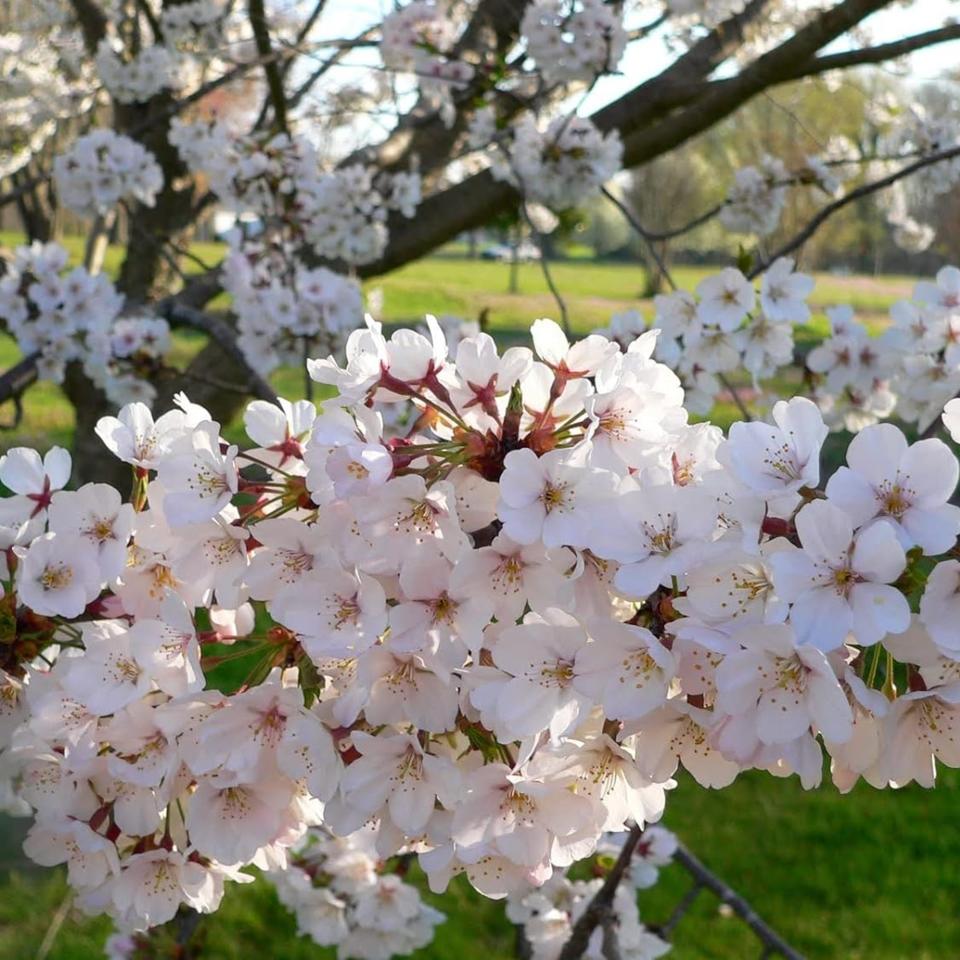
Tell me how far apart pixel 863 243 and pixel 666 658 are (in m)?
23.9

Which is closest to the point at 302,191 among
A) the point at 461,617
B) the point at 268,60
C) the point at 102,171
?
the point at 268,60

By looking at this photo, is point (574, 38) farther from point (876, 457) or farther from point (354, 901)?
Result: point (876, 457)

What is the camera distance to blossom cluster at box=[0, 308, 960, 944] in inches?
32.7

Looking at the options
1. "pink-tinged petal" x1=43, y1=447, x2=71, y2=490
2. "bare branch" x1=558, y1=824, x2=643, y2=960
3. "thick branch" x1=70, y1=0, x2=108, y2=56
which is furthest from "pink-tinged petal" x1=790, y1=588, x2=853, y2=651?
"thick branch" x1=70, y1=0, x2=108, y2=56

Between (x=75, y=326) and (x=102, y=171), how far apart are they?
87cm

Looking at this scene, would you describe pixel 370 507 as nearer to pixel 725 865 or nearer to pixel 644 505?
pixel 644 505

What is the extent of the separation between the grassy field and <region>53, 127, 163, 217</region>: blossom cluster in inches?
51.7

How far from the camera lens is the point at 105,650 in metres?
1.02

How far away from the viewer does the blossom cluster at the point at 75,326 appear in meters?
3.00

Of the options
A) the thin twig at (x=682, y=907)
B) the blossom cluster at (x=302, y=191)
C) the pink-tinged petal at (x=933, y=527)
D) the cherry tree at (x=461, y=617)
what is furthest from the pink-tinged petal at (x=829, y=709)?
the blossom cluster at (x=302, y=191)

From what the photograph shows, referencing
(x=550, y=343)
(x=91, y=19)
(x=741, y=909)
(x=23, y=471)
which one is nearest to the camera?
(x=550, y=343)

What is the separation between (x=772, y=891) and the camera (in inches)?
148

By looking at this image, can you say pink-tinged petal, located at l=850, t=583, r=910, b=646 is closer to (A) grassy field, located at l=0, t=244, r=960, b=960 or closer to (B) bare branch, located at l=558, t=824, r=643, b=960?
(B) bare branch, located at l=558, t=824, r=643, b=960

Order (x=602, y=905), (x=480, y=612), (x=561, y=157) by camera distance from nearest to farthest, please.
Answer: (x=480, y=612) → (x=602, y=905) → (x=561, y=157)
